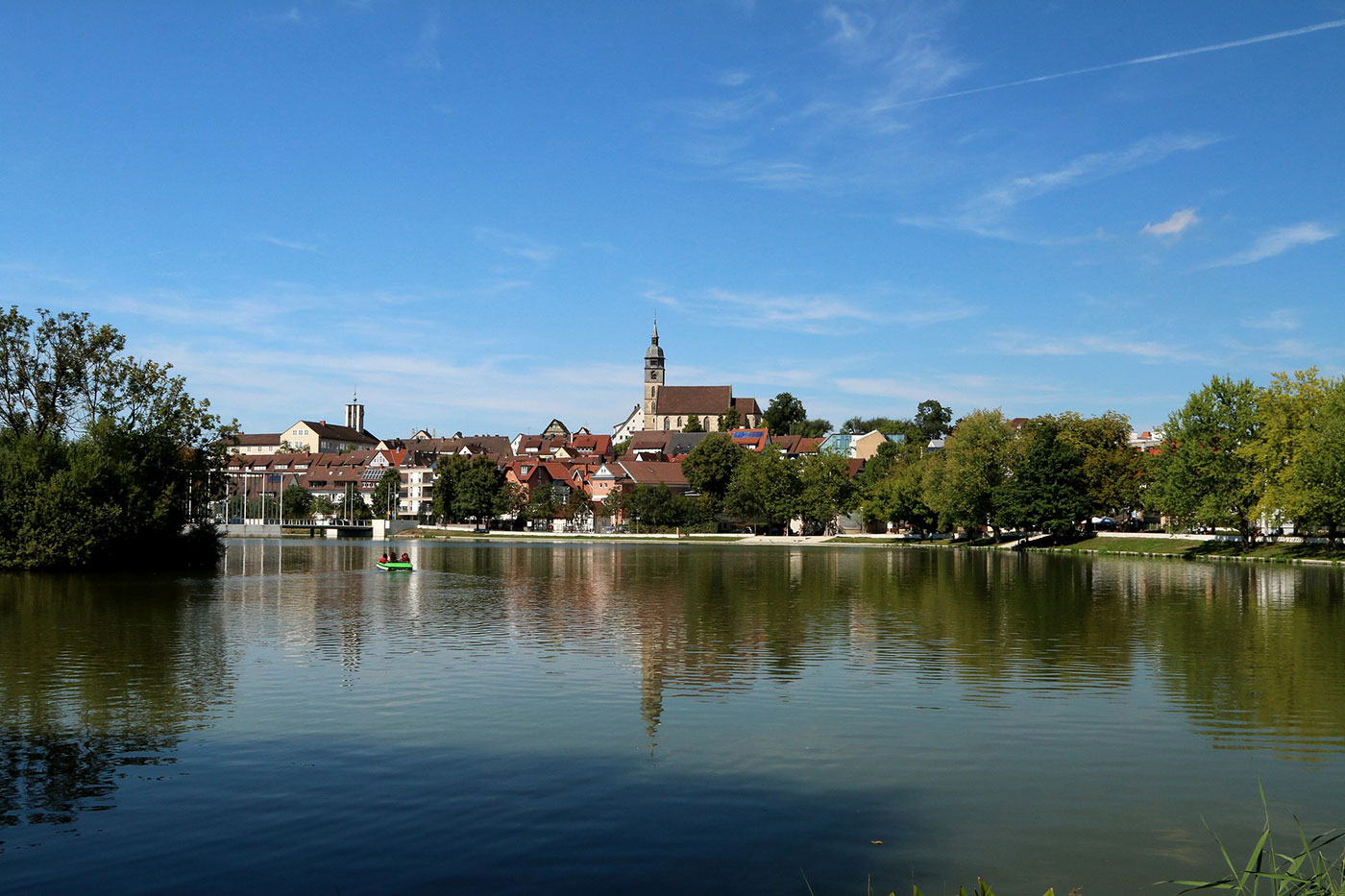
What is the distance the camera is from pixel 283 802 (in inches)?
544

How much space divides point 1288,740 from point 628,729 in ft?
34.8

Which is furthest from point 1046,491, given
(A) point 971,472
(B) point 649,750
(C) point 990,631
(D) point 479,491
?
(B) point 649,750

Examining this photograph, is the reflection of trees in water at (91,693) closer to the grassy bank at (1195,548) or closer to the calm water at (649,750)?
the calm water at (649,750)

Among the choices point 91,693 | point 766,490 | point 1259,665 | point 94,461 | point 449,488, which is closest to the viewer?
point 91,693

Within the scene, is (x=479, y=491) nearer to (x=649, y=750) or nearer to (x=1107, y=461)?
(x=1107, y=461)

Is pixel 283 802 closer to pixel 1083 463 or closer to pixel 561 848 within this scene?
pixel 561 848

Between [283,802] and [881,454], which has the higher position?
[881,454]

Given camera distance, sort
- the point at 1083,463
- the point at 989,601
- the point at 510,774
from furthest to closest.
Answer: the point at 1083,463 → the point at 989,601 → the point at 510,774

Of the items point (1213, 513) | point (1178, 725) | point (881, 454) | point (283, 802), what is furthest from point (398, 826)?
point (881, 454)

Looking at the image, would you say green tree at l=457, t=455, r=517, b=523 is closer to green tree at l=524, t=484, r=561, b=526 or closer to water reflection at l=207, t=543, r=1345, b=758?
green tree at l=524, t=484, r=561, b=526

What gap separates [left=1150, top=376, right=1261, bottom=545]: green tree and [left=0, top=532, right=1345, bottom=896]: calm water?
54.6 meters

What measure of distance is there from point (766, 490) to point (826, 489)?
8.73m

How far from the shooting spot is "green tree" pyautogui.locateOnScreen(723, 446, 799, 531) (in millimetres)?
153125

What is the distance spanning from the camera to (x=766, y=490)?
154 m
